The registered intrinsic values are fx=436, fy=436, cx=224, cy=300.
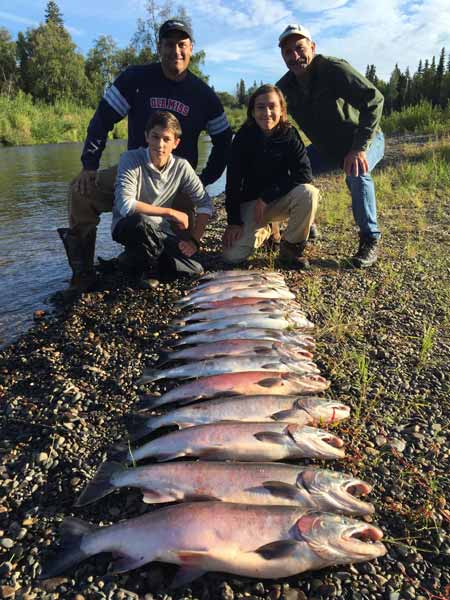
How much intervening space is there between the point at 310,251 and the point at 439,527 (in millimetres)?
4005

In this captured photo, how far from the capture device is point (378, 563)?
1.85 metres

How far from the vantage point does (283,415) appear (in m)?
2.59

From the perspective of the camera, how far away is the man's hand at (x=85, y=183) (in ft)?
16.0

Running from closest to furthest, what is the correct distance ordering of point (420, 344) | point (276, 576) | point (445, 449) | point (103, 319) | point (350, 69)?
point (276, 576)
point (445, 449)
point (420, 344)
point (103, 319)
point (350, 69)

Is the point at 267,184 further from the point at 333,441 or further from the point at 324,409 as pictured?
the point at 333,441

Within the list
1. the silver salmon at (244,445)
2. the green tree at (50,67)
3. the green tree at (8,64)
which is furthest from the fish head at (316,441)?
the green tree at (8,64)

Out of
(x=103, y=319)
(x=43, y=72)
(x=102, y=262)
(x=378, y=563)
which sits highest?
(x=43, y=72)

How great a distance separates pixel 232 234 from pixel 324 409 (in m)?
3.02

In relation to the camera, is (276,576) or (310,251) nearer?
(276,576)

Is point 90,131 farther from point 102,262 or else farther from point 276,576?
point 276,576

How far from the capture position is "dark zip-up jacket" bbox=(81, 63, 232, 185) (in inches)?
196

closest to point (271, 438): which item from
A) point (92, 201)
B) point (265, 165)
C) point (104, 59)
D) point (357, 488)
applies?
point (357, 488)

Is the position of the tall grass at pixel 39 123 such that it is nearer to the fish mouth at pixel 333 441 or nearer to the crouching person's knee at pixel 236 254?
the crouching person's knee at pixel 236 254

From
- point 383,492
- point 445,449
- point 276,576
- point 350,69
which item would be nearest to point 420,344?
point 445,449
